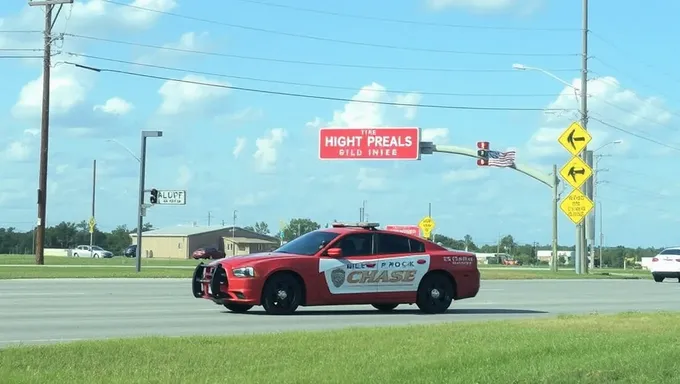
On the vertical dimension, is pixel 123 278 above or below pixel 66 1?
below

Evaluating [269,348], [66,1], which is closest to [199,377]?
[269,348]

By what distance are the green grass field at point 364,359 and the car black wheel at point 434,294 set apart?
20.1ft

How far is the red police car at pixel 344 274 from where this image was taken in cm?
1777

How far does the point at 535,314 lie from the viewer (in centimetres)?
1917

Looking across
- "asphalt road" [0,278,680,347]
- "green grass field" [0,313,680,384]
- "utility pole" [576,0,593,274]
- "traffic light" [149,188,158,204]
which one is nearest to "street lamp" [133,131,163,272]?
"traffic light" [149,188,158,204]

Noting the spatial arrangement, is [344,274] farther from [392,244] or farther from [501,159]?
[501,159]

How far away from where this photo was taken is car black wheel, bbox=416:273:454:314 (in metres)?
19.2

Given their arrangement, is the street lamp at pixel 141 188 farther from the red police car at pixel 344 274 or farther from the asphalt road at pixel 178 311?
the red police car at pixel 344 274

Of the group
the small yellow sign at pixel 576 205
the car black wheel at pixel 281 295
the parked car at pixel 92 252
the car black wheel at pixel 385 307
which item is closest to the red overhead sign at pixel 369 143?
the small yellow sign at pixel 576 205

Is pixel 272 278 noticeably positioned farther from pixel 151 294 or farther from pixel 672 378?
pixel 672 378

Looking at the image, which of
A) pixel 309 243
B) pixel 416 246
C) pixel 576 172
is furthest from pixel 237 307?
pixel 576 172

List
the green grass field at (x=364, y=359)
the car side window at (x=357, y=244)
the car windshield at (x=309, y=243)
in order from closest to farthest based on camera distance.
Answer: the green grass field at (x=364, y=359) < the car windshield at (x=309, y=243) < the car side window at (x=357, y=244)

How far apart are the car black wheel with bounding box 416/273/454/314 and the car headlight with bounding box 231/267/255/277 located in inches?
132

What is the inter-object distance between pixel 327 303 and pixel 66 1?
32226 mm
